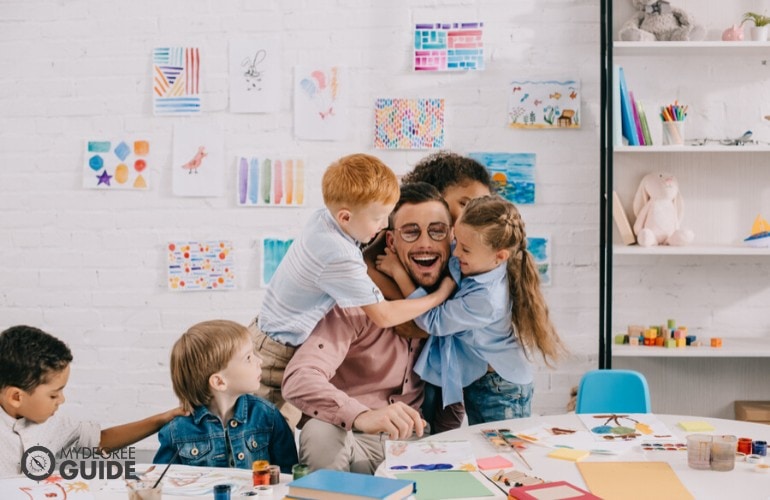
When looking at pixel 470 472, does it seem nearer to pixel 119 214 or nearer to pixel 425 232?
pixel 425 232

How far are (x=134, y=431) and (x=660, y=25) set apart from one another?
2469 millimetres

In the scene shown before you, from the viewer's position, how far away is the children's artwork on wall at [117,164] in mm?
3789

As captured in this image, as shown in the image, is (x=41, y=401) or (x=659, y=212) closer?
(x=41, y=401)

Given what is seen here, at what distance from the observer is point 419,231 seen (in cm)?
245

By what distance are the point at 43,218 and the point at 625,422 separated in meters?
2.70

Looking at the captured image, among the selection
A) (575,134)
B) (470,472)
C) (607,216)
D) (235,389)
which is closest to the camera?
(470,472)

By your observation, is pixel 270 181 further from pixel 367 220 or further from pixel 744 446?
pixel 744 446

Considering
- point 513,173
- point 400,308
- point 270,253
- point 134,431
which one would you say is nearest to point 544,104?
point 513,173

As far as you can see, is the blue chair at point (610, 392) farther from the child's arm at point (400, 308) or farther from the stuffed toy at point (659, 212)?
the stuffed toy at point (659, 212)

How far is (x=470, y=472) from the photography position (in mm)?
1785

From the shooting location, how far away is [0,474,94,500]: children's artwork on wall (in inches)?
63.1

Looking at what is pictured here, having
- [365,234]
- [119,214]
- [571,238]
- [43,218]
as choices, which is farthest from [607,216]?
[43,218]
